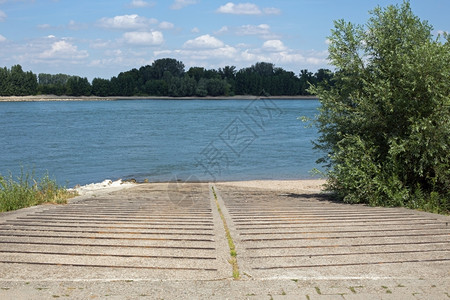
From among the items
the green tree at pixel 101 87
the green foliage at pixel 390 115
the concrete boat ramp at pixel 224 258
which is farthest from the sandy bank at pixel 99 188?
the green tree at pixel 101 87

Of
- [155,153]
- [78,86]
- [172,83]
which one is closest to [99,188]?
[155,153]

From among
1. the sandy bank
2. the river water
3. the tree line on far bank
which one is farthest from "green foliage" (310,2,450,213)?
the tree line on far bank

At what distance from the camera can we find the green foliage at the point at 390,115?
10492 mm

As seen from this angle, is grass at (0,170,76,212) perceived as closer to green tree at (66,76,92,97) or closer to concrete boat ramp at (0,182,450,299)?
concrete boat ramp at (0,182,450,299)

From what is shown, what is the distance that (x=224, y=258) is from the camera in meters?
5.21

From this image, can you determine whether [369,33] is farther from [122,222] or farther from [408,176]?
[122,222]

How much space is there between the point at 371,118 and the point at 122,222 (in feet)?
22.6

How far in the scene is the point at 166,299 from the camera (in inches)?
169

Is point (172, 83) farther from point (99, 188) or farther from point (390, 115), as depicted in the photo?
point (390, 115)

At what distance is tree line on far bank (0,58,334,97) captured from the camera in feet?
501

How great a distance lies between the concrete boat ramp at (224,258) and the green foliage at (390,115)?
10.7 ft

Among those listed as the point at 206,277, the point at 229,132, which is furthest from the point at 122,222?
the point at 229,132

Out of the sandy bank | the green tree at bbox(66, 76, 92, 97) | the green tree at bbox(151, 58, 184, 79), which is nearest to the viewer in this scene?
the sandy bank

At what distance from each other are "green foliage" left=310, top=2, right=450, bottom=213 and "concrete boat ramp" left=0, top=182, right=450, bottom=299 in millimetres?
3263
